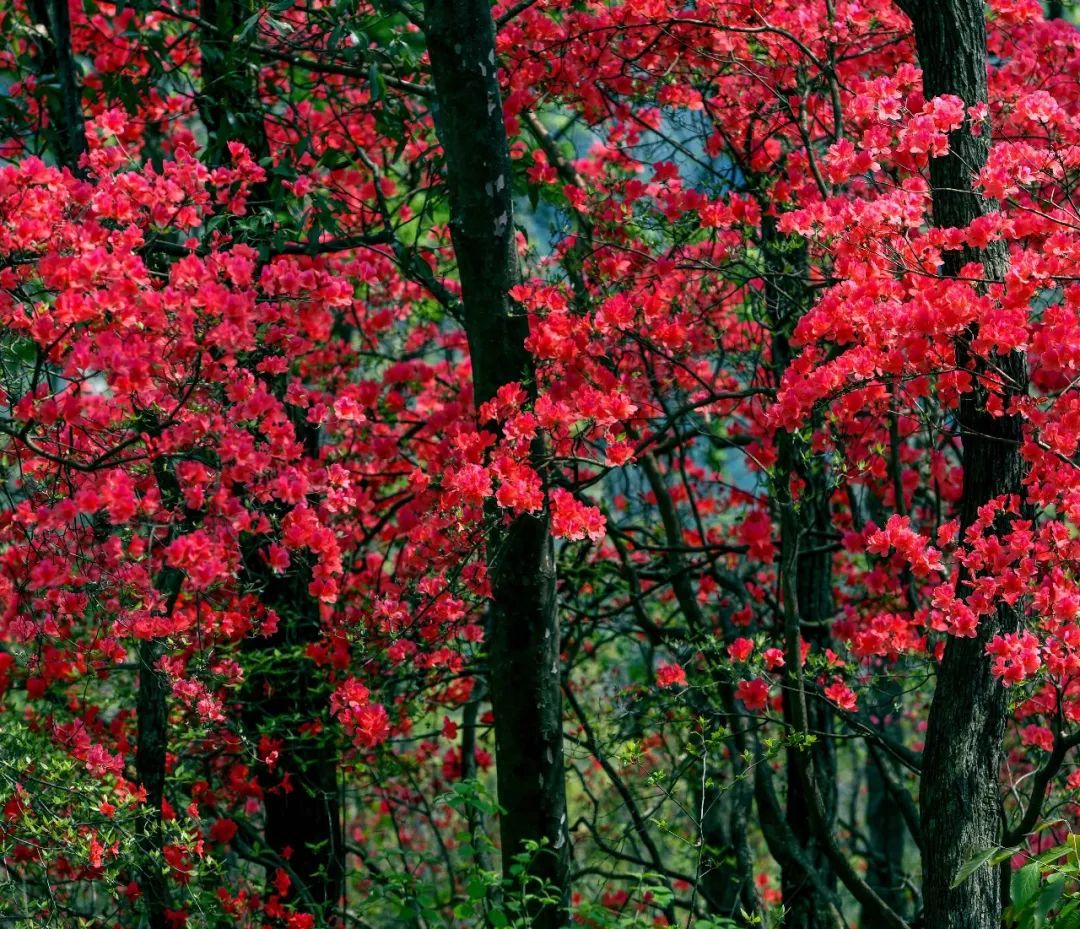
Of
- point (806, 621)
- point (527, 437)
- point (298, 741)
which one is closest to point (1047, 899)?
point (527, 437)

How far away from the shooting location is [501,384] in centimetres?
415

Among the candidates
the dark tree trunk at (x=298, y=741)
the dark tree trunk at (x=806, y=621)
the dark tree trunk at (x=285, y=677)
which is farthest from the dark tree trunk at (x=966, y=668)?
the dark tree trunk at (x=298, y=741)

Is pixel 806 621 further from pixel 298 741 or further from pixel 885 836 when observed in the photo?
pixel 885 836

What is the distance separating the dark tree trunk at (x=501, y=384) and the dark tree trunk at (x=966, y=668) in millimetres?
1223

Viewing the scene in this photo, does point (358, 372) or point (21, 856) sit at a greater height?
point (358, 372)

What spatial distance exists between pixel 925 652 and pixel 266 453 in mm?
2443

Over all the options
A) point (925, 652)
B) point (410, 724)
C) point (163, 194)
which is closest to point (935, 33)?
point (925, 652)

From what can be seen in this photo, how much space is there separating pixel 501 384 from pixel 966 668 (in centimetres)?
172

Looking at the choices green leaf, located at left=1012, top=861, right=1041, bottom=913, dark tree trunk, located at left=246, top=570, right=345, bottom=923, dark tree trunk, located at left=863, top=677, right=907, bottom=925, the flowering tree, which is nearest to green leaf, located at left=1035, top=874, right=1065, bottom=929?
the flowering tree

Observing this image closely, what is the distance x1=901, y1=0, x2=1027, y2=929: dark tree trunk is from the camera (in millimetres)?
3766

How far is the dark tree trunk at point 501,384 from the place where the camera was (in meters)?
4.04

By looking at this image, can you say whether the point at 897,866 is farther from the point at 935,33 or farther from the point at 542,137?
the point at 935,33

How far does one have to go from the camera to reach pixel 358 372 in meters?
7.09

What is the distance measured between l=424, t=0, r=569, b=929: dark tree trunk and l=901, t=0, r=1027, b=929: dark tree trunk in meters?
1.22
